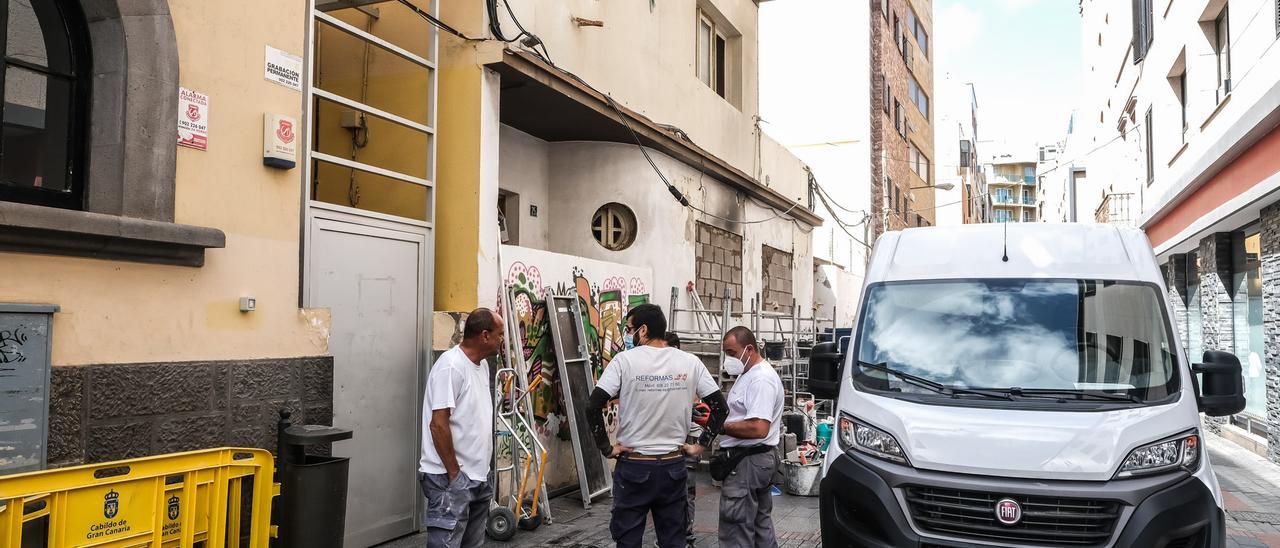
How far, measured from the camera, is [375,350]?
6895 millimetres

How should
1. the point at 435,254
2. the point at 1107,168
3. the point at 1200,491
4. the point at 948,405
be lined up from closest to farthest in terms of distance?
the point at 1200,491 → the point at 948,405 → the point at 435,254 → the point at 1107,168

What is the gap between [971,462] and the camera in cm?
457

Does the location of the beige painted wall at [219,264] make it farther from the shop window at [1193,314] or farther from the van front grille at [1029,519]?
the shop window at [1193,314]

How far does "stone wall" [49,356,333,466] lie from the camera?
14.7ft

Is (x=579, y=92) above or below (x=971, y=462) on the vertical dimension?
above

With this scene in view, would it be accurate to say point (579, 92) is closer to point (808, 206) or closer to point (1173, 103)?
point (808, 206)

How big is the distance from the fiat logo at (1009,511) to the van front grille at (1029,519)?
17mm

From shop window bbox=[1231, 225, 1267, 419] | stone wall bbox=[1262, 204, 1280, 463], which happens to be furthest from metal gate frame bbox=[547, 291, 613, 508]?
shop window bbox=[1231, 225, 1267, 419]

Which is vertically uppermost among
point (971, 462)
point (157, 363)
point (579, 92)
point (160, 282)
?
point (579, 92)

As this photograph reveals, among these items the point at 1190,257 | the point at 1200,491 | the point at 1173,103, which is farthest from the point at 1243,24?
the point at 1200,491

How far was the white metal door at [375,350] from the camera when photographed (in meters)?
6.54

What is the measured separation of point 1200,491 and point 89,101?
238 inches

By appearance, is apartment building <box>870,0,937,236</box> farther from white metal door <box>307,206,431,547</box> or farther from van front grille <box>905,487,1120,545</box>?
van front grille <box>905,487,1120,545</box>

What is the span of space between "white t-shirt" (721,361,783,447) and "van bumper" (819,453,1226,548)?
2.79 feet
